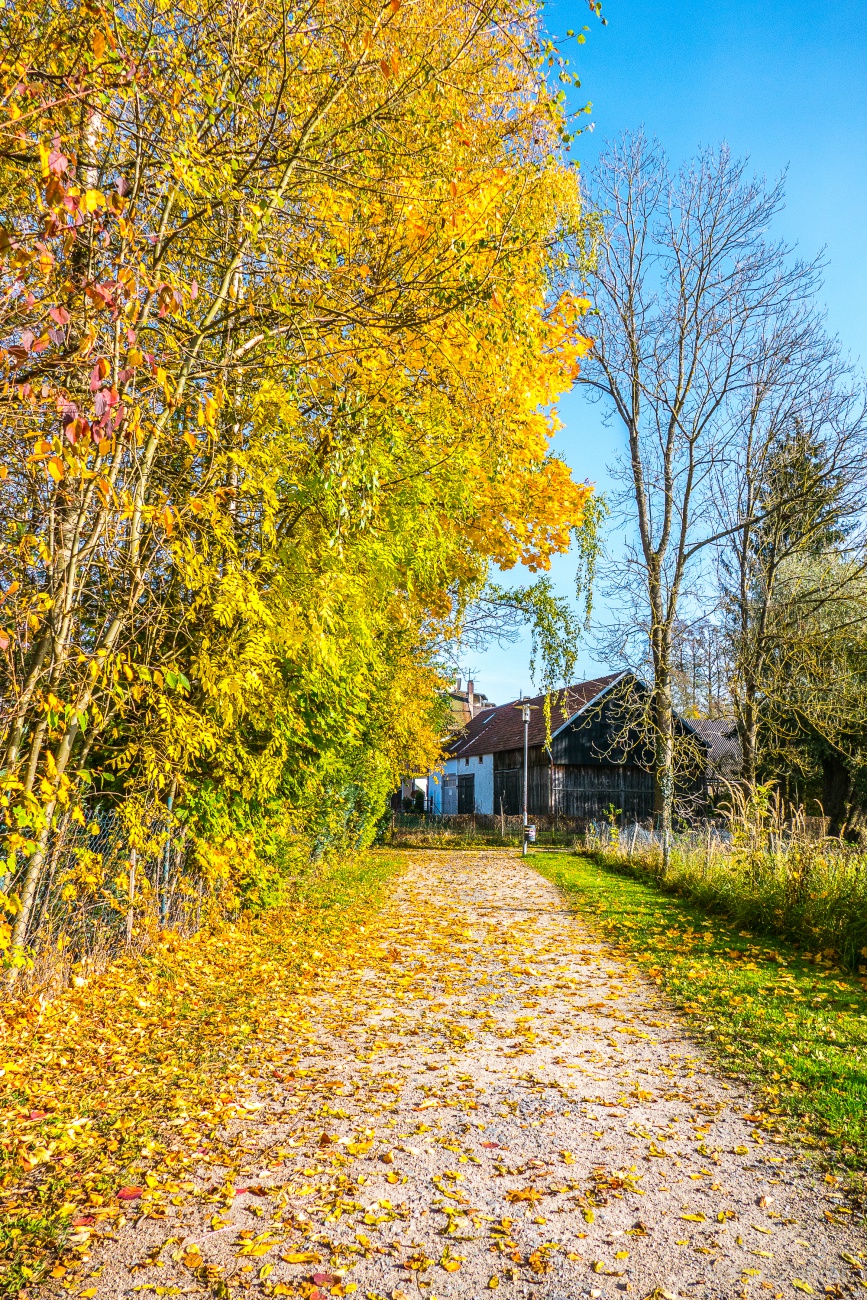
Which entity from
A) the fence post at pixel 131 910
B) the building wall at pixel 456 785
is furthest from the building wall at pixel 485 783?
the fence post at pixel 131 910

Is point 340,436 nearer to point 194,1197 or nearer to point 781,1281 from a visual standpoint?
point 194,1197

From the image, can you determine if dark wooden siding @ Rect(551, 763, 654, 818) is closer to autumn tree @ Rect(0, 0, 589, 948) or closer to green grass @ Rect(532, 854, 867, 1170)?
green grass @ Rect(532, 854, 867, 1170)

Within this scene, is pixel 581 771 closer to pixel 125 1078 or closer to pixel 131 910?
pixel 131 910

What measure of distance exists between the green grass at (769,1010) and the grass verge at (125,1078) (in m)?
2.99

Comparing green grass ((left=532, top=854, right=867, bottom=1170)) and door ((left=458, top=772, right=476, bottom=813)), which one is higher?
door ((left=458, top=772, right=476, bottom=813))

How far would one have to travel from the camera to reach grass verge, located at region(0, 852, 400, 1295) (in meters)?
3.18

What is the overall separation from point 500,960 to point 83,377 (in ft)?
21.1

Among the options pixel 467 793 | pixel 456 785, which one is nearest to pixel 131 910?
pixel 467 793

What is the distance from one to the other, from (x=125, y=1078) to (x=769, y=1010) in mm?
4595

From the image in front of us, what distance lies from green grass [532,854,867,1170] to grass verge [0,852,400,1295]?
9.82 ft

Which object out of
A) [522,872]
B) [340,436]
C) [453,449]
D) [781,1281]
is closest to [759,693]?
[522,872]

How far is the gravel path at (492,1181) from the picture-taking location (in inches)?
111

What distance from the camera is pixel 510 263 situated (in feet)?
18.3

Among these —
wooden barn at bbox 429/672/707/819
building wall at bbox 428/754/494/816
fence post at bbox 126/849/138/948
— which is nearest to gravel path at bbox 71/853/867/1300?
fence post at bbox 126/849/138/948
